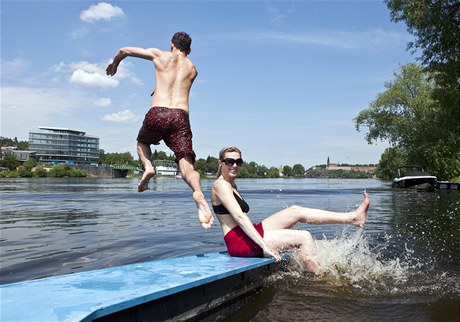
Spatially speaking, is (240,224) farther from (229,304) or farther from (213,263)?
(229,304)

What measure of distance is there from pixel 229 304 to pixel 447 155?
1733 inches

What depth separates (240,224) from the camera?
16.5ft

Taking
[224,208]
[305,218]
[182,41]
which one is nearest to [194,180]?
[224,208]

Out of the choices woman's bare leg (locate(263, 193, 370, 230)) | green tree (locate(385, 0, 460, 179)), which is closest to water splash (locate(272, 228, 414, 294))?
woman's bare leg (locate(263, 193, 370, 230))

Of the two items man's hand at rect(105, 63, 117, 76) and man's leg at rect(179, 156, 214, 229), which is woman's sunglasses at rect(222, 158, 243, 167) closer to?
man's leg at rect(179, 156, 214, 229)

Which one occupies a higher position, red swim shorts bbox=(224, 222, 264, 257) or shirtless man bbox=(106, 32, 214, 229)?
shirtless man bbox=(106, 32, 214, 229)

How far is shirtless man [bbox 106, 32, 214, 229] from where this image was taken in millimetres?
5633

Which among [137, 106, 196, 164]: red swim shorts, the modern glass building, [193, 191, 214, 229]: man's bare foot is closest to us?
[193, 191, 214, 229]: man's bare foot

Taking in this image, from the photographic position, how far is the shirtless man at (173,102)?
563 cm

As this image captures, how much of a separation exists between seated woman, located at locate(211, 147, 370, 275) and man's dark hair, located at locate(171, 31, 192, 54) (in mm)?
1634

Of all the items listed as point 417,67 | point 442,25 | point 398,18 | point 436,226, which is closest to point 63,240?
point 436,226

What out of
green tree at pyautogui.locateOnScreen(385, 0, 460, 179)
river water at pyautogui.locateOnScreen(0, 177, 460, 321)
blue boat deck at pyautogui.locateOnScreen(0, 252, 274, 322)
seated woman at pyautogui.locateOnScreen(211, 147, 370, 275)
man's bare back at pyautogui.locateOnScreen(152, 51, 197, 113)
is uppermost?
green tree at pyautogui.locateOnScreen(385, 0, 460, 179)

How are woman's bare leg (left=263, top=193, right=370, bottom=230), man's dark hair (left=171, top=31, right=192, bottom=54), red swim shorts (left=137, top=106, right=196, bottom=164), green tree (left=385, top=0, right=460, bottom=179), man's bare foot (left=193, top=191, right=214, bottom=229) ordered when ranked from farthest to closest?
green tree (left=385, top=0, right=460, bottom=179) → man's dark hair (left=171, top=31, right=192, bottom=54) → red swim shorts (left=137, top=106, right=196, bottom=164) → woman's bare leg (left=263, top=193, right=370, bottom=230) → man's bare foot (left=193, top=191, right=214, bottom=229)

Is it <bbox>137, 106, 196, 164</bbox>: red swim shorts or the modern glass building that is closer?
<bbox>137, 106, 196, 164</bbox>: red swim shorts
